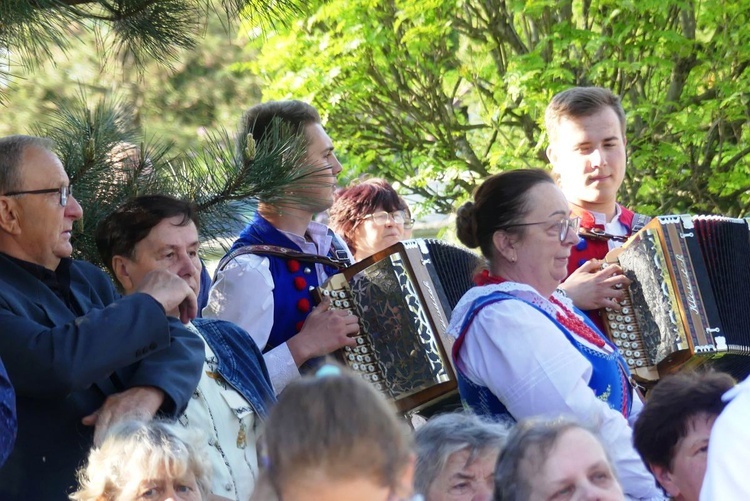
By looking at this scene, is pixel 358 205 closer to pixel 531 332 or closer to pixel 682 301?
pixel 682 301

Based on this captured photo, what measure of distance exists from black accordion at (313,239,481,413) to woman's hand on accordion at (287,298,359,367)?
5 centimetres

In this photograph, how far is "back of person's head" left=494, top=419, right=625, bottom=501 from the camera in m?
2.65

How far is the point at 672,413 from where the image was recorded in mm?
3047

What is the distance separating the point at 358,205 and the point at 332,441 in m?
3.70

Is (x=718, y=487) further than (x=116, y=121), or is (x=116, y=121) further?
(x=116, y=121)

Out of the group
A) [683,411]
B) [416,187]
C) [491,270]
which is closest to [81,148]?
[491,270]

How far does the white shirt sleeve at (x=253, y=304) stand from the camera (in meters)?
4.18

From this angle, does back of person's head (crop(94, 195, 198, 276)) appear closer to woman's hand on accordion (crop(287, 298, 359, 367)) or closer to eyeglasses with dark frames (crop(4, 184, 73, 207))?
eyeglasses with dark frames (crop(4, 184, 73, 207))

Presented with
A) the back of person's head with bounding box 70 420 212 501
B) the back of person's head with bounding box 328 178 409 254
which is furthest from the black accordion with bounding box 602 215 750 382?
the back of person's head with bounding box 70 420 212 501

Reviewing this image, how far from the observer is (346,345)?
164 inches

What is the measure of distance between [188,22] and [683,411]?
210cm

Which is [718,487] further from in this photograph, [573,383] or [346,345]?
[346,345]

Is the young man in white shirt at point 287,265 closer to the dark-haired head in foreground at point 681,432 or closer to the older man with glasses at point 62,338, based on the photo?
the older man with glasses at point 62,338

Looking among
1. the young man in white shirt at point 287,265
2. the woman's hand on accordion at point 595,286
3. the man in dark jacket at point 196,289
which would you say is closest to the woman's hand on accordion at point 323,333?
the young man in white shirt at point 287,265
